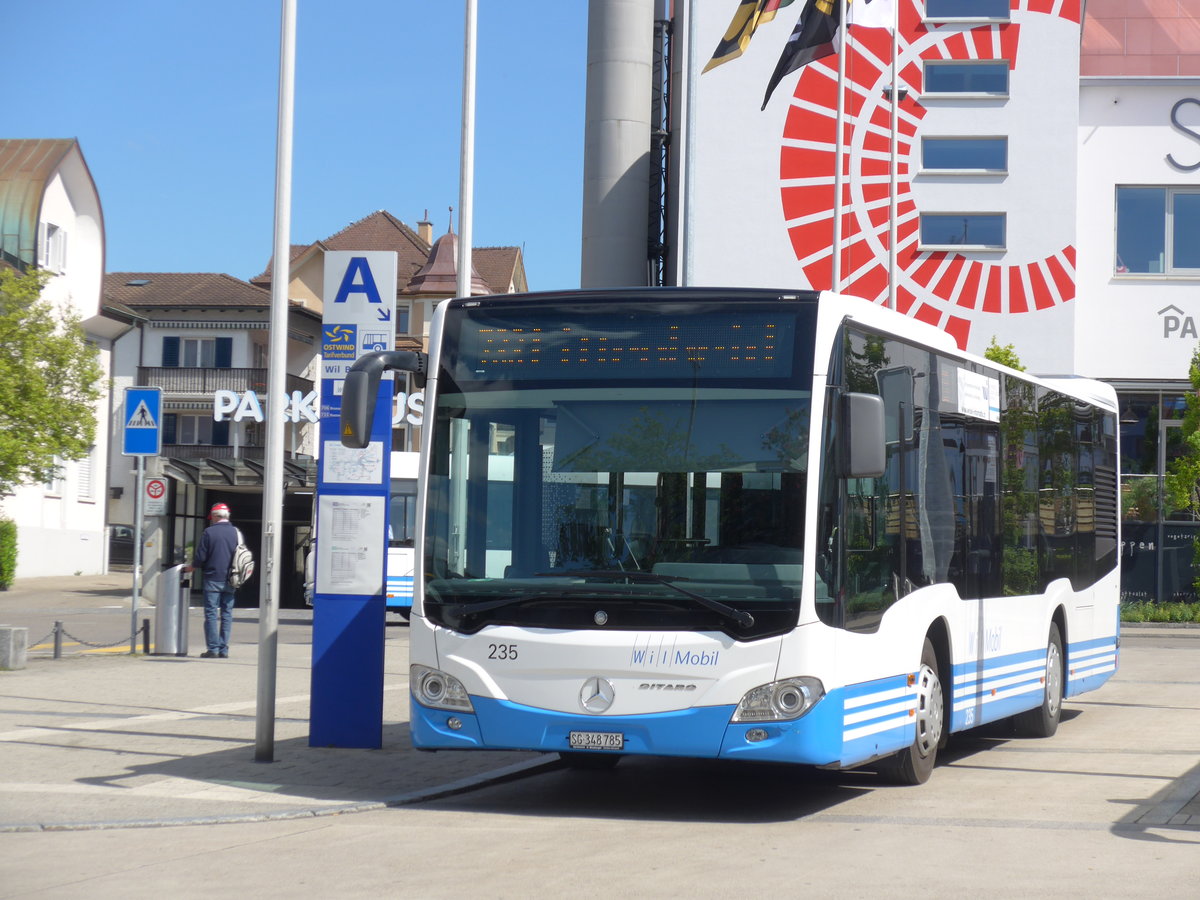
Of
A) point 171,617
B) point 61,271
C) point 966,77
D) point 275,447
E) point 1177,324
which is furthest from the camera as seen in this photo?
point 61,271

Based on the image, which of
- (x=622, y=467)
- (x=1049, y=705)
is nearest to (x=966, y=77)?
(x=1049, y=705)

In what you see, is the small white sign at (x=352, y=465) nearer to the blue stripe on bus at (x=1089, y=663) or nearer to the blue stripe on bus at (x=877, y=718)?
the blue stripe on bus at (x=877, y=718)

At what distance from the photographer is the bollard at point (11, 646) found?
714 inches

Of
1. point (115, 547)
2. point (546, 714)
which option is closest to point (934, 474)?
point (546, 714)

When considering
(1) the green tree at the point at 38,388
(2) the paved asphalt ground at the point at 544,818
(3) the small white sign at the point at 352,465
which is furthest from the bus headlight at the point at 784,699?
(1) the green tree at the point at 38,388

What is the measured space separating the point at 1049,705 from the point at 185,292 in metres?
58.8

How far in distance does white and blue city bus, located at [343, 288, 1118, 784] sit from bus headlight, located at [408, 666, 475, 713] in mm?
15

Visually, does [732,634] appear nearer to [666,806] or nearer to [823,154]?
[666,806]

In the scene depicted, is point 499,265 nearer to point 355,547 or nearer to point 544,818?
point 355,547

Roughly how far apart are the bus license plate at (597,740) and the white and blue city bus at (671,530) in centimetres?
1

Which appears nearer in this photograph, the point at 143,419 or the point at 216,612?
the point at 143,419

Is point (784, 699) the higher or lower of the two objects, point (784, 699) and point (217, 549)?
the lower

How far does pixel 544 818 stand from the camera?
941 centimetres

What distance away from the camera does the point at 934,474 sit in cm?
1104
